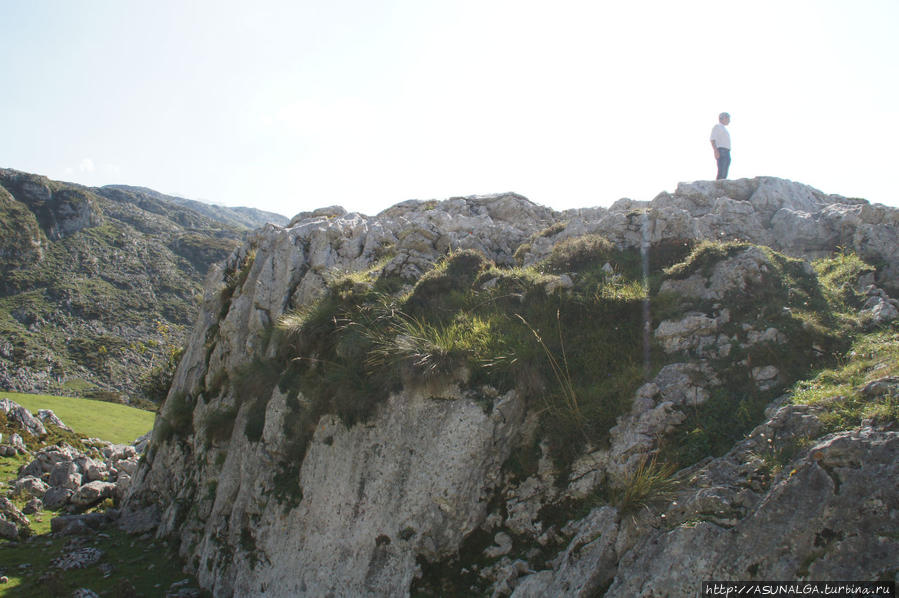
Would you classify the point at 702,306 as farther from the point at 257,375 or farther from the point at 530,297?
the point at 257,375

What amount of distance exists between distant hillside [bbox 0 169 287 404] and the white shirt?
64.1m

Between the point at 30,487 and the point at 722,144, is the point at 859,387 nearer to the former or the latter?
the point at 722,144

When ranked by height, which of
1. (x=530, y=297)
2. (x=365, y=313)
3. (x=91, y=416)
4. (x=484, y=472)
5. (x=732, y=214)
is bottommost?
(x=91, y=416)

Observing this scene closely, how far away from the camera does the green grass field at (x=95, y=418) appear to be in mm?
36500

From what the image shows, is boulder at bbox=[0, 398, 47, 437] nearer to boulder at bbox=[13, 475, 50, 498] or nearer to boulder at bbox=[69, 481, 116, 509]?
boulder at bbox=[13, 475, 50, 498]

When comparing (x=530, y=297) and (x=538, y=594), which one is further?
(x=530, y=297)

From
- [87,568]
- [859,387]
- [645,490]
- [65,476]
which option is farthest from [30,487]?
[859,387]

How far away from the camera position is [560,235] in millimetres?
12703

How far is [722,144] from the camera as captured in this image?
16.9 m

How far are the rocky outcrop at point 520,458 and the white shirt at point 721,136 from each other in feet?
5.98

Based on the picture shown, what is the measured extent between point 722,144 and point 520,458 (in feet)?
46.7

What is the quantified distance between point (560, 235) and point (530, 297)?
355 centimetres

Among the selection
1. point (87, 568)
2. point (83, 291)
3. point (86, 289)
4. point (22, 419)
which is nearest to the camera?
point (87, 568)

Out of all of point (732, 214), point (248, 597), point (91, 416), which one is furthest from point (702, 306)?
point (91, 416)
